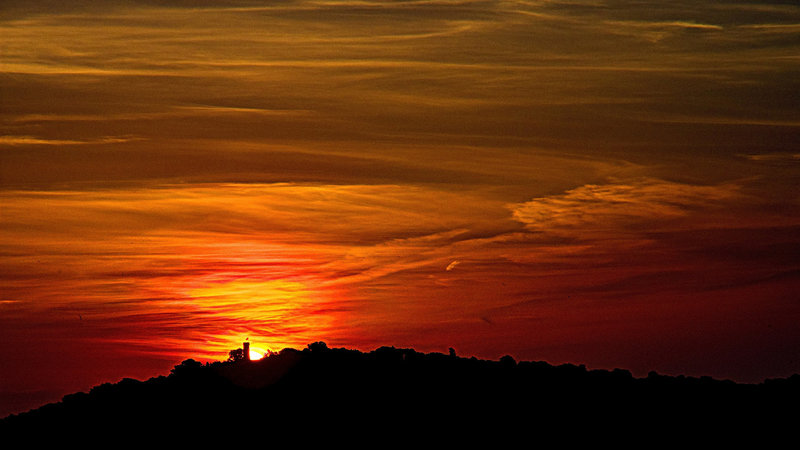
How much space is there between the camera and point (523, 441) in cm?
3747

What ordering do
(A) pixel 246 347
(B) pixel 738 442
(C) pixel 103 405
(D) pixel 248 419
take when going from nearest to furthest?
(B) pixel 738 442
(D) pixel 248 419
(C) pixel 103 405
(A) pixel 246 347

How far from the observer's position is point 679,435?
37.4 meters

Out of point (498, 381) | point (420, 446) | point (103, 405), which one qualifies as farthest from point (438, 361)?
point (103, 405)

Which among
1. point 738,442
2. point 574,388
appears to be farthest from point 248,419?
point 738,442

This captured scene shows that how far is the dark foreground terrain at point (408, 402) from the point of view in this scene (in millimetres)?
38344

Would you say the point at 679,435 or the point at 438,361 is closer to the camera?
the point at 679,435

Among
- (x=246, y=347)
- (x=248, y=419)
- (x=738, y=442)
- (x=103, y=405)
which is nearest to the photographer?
(x=738, y=442)

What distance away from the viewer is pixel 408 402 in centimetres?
4006

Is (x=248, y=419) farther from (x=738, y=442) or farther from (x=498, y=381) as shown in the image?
(x=738, y=442)

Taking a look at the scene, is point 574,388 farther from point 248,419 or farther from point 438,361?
point 248,419

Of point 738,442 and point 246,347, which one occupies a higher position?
point 246,347

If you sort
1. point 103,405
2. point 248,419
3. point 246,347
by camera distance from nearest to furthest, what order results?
1. point 248,419
2. point 103,405
3. point 246,347

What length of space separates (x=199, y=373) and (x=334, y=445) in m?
6.71

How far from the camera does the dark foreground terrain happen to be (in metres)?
38.3
